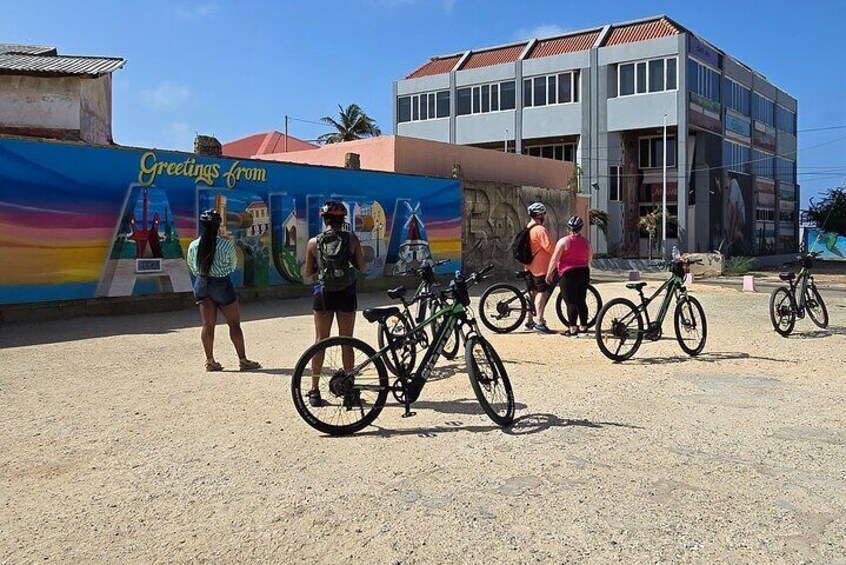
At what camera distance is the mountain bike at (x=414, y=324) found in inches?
238

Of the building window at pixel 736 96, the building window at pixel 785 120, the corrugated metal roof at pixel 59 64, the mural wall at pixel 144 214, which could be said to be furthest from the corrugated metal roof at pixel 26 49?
the building window at pixel 785 120

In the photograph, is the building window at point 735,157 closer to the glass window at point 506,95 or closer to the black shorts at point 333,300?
the glass window at point 506,95

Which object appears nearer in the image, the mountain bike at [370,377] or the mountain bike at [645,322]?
the mountain bike at [370,377]

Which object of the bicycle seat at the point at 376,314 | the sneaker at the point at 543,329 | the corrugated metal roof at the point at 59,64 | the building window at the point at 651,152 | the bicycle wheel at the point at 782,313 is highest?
the building window at the point at 651,152

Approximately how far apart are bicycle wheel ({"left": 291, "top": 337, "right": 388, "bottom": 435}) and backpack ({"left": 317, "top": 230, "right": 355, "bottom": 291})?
0.81 m

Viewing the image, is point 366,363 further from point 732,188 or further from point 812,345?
point 732,188

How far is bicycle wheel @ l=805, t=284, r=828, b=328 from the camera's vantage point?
36.6 ft

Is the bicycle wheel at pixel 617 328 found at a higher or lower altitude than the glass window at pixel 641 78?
lower

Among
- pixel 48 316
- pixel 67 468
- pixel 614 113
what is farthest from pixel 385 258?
pixel 614 113

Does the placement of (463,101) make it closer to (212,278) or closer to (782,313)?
(782,313)

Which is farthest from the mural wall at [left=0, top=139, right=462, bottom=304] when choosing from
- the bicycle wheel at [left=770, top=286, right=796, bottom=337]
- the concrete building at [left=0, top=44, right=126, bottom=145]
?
Result: the bicycle wheel at [left=770, top=286, right=796, bottom=337]

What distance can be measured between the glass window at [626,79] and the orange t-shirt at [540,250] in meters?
33.7

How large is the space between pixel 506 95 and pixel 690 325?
38939mm

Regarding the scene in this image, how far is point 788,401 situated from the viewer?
662 cm
